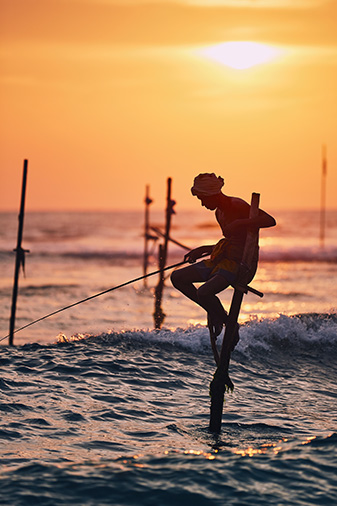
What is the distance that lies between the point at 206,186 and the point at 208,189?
4 centimetres

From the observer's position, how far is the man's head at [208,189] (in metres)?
8.11

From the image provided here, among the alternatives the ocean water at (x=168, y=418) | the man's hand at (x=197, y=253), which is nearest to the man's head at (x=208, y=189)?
the man's hand at (x=197, y=253)

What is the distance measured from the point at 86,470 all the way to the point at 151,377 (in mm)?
4505

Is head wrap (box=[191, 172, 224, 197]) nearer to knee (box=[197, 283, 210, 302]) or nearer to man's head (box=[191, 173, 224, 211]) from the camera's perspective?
man's head (box=[191, 173, 224, 211])

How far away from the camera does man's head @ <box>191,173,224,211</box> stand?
811 centimetres

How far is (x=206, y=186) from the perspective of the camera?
8.12m

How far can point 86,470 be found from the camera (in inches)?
282

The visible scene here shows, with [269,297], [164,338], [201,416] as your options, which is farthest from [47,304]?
[201,416]

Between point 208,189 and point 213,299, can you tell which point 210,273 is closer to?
point 213,299

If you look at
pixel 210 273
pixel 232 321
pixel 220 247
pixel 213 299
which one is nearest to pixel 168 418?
pixel 232 321

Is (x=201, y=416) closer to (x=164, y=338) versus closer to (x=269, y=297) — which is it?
(x=164, y=338)

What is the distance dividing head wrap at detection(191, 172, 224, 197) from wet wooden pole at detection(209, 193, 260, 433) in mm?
444

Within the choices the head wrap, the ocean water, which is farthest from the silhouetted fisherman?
the ocean water

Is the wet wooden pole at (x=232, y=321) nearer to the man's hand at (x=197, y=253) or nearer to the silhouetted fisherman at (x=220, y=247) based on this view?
the silhouetted fisherman at (x=220, y=247)
